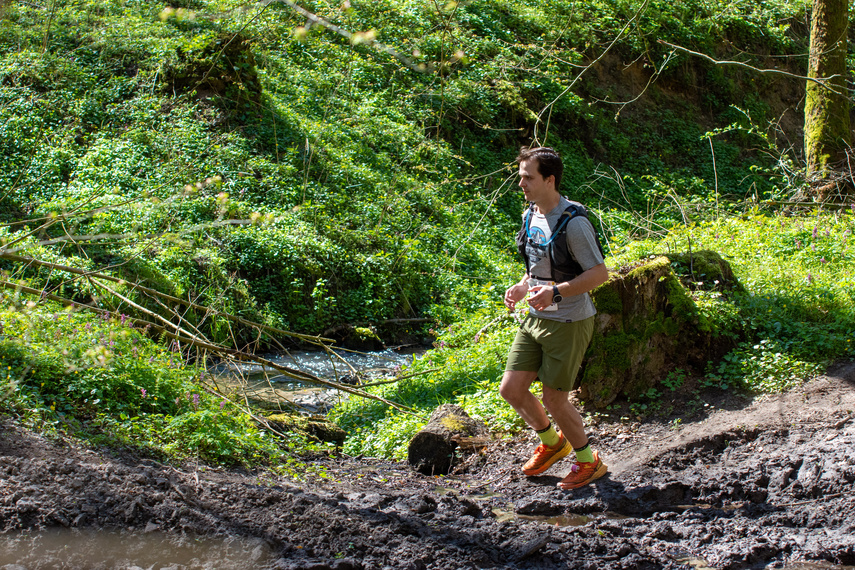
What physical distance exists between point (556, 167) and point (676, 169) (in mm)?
14017

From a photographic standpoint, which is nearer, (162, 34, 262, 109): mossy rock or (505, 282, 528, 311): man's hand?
(505, 282, 528, 311): man's hand

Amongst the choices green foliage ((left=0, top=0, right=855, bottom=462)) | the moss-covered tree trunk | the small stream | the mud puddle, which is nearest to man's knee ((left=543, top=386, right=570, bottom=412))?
green foliage ((left=0, top=0, right=855, bottom=462))

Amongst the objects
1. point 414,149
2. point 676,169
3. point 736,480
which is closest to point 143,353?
point 736,480

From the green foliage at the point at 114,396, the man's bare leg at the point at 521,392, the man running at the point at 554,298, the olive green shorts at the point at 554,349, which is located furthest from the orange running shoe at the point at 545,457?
the green foliage at the point at 114,396

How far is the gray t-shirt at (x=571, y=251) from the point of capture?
12.3 feet

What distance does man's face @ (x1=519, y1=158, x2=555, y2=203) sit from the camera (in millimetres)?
3858

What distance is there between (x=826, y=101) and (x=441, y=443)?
914cm

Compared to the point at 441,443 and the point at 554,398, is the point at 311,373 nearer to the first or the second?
the point at 441,443

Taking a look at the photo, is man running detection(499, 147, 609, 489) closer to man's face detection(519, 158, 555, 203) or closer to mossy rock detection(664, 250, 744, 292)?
man's face detection(519, 158, 555, 203)

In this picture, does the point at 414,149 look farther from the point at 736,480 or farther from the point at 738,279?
the point at 736,480

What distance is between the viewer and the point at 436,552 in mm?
3146

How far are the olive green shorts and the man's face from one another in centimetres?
76

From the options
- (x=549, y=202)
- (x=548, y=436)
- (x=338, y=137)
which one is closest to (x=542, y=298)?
(x=549, y=202)

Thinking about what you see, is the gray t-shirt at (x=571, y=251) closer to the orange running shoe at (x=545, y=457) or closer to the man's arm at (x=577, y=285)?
the man's arm at (x=577, y=285)
